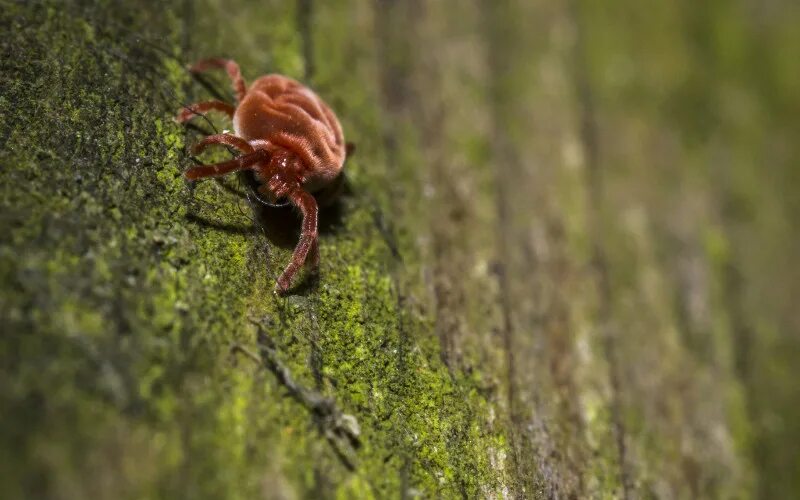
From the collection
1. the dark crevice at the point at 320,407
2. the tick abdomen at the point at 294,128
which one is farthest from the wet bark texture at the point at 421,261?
the tick abdomen at the point at 294,128

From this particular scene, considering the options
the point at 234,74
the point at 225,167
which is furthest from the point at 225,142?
the point at 234,74

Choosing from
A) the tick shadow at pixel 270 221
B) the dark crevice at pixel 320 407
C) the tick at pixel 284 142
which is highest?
the tick at pixel 284 142

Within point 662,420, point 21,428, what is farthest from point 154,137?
point 662,420

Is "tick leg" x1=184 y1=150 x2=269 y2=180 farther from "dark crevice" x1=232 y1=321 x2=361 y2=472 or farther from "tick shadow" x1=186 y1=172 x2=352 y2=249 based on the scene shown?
"dark crevice" x1=232 y1=321 x2=361 y2=472

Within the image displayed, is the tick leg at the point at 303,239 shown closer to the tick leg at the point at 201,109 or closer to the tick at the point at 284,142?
the tick at the point at 284,142

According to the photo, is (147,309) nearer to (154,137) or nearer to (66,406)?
(66,406)

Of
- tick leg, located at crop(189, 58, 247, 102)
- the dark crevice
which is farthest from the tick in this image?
the dark crevice

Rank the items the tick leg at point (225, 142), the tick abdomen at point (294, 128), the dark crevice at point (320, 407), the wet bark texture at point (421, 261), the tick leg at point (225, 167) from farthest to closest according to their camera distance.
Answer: the tick abdomen at point (294, 128), the tick leg at point (225, 142), the tick leg at point (225, 167), the dark crevice at point (320, 407), the wet bark texture at point (421, 261)
